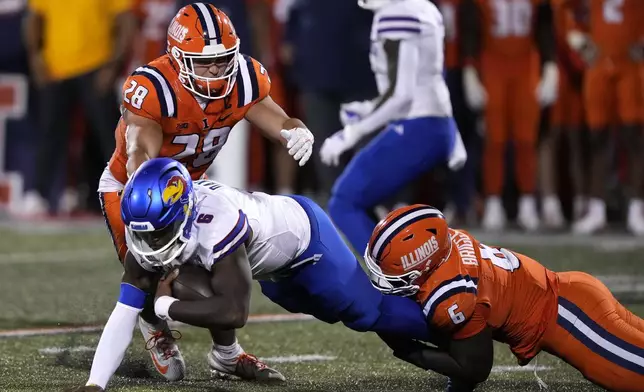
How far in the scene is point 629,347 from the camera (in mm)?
3967

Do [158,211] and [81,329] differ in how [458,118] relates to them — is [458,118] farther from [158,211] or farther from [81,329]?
[158,211]

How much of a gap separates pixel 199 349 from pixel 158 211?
1.37 meters

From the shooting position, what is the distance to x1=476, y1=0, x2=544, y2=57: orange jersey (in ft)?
29.2

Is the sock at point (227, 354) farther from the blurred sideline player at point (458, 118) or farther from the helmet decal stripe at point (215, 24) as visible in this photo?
the blurred sideline player at point (458, 118)

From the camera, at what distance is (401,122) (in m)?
5.77

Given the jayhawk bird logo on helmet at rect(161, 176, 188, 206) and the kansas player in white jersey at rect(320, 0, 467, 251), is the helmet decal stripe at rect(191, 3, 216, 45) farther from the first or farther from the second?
the kansas player in white jersey at rect(320, 0, 467, 251)

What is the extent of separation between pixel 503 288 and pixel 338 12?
4.70 m

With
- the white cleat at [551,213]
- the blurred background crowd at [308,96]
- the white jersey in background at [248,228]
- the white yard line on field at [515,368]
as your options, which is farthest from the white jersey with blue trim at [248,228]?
the white cleat at [551,213]

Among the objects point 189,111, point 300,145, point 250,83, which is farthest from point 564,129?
point 189,111

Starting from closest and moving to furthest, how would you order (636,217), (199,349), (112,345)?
(112,345)
(199,349)
(636,217)

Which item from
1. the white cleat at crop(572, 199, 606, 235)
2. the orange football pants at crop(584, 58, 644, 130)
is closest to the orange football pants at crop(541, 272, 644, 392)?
the white cleat at crop(572, 199, 606, 235)

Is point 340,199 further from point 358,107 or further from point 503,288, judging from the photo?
point 503,288

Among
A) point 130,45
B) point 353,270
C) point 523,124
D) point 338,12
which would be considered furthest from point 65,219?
point 353,270

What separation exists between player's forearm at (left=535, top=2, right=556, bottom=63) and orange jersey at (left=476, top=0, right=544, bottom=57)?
0.05 metres
